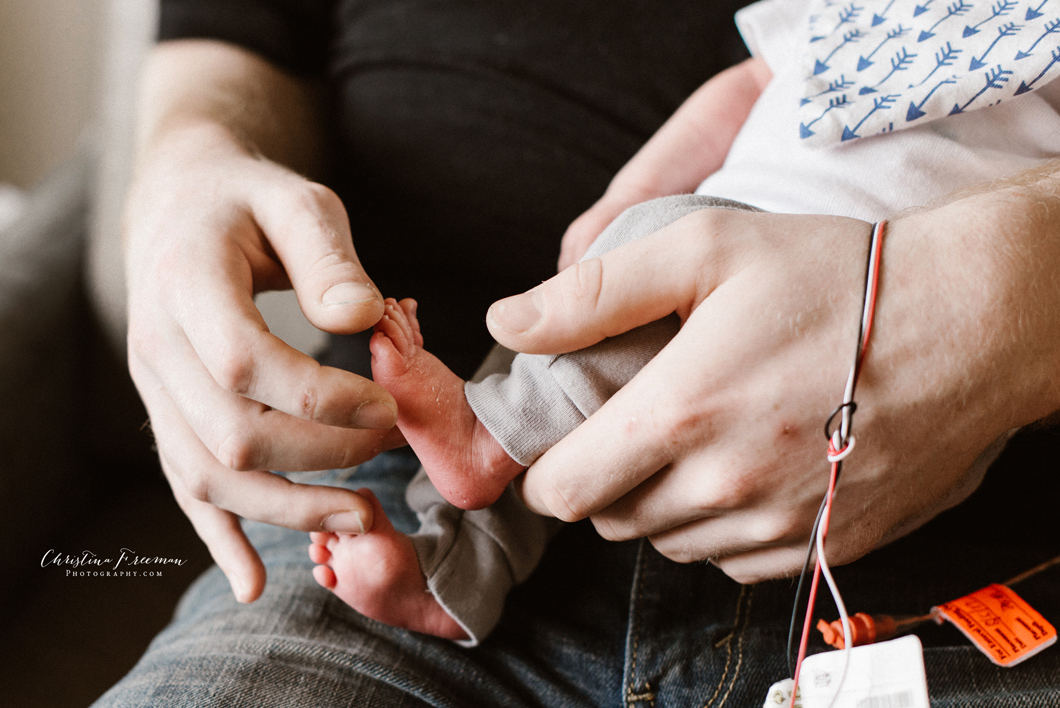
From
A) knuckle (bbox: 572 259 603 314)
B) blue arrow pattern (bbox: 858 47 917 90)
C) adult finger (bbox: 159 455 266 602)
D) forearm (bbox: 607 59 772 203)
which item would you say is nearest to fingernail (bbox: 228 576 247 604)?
adult finger (bbox: 159 455 266 602)

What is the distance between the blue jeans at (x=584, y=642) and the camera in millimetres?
500

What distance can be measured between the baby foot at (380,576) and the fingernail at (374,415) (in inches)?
4.3

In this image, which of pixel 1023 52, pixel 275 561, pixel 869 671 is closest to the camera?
pixel 869 671

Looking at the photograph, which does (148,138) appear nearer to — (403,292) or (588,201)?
(403,292)

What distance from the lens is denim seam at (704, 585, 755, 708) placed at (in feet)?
1.65

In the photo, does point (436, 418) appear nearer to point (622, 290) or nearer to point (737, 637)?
point (622, 290)

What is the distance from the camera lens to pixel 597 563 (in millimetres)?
639

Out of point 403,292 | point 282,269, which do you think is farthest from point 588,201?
point 282,269

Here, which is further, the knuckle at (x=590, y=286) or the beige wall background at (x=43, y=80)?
the beige wall background at (x=43, y=80)

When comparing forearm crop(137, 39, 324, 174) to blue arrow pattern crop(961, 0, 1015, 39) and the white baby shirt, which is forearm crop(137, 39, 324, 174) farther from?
blue arrow pattern crop(961, 0, 1015, 39)

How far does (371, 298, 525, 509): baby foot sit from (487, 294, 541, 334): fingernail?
0.09 metres

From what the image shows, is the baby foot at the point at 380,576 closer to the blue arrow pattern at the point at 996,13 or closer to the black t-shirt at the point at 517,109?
the black t-shirt at the point at 517,109

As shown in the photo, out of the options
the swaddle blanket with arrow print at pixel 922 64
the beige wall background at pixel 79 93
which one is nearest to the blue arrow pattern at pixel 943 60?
the swaddle blanket with arrow print at pixel 922 64

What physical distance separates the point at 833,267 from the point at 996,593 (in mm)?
352
